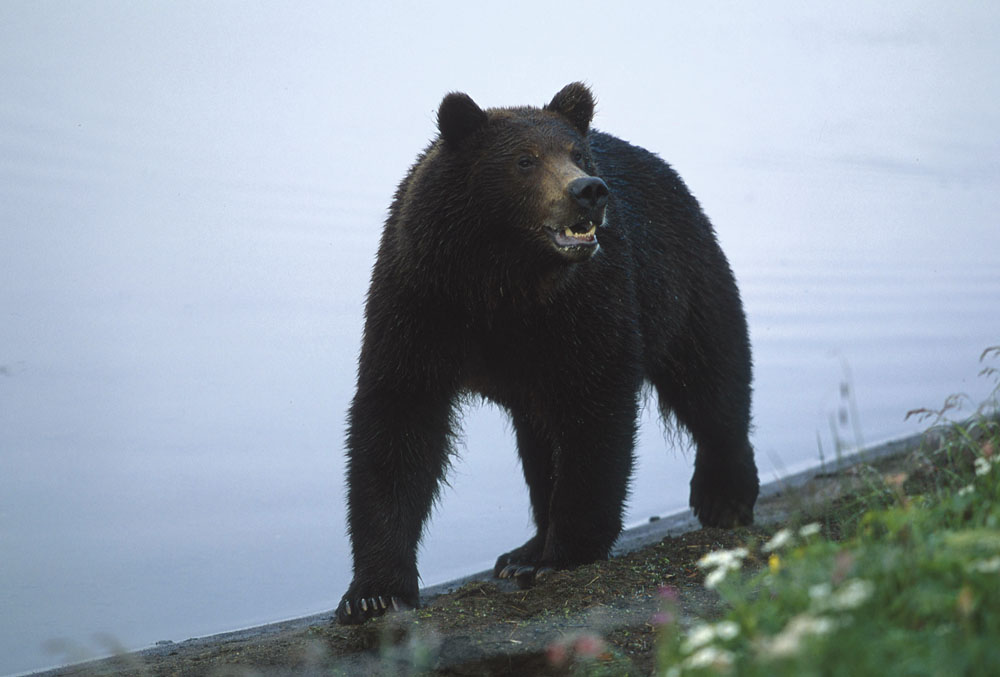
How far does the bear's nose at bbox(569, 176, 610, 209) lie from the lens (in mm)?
4844

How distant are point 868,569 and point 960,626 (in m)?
0.25

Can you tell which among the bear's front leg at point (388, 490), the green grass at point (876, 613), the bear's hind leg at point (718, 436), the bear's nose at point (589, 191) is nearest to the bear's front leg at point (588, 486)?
the bear's front leg at point (388, 490)

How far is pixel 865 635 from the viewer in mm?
2234

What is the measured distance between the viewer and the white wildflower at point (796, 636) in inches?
78.7

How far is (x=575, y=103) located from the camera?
5.67m

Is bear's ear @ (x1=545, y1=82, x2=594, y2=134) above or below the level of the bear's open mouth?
above

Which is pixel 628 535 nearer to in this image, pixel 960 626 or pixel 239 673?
pixel 239 673

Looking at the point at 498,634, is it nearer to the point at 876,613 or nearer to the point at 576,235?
the point at 576,235

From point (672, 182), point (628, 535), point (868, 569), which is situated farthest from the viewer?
point (628, 535)

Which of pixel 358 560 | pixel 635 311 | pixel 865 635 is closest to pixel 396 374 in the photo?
pixel 358 560

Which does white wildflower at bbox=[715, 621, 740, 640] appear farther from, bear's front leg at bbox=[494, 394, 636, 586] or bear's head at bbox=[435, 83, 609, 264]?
bear's front leg at bbox=[494, 394, 636, 586]

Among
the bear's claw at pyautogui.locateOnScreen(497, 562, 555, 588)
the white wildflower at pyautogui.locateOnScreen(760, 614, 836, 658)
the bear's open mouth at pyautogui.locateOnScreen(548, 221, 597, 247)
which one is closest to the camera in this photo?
the white wildflower at pyautogui.locateOnScreen(760, 614, 836, 658)

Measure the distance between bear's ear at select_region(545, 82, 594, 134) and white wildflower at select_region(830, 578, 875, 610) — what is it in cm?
375

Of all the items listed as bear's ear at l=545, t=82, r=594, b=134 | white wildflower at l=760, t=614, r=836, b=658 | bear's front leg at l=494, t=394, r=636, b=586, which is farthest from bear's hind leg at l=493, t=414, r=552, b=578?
white wildflower at l=760, t=614, r=836, b=658
